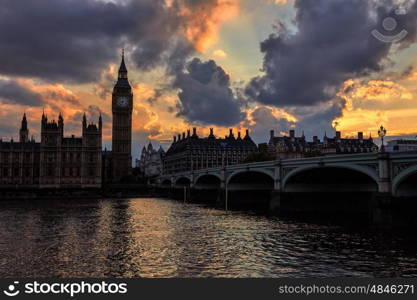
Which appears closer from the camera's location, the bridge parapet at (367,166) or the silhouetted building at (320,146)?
the bridge parapet at (367,166)

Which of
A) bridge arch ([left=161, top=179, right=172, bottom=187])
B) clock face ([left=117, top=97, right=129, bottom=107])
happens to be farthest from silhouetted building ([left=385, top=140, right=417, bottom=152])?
clock face ([left=117, top=97, right=129, bottom=107])

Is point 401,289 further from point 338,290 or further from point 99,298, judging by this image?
point 99,298

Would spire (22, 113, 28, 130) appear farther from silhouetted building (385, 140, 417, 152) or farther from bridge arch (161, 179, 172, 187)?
silhouetted building (385, 140, 417, 152)

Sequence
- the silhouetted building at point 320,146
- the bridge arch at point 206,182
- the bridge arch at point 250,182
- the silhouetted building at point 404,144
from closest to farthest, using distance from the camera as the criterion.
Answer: the bridge arch at point 250,182 → the bridge arch at point 206,182 → the silhouetted building at point 404,144 → the silhouetted building at point 320,146

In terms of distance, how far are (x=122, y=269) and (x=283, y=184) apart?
107 ft

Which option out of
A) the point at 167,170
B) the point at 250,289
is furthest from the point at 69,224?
the point at 167,170

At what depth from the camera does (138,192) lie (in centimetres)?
11531

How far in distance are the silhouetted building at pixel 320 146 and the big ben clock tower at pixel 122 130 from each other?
53107 millimetres

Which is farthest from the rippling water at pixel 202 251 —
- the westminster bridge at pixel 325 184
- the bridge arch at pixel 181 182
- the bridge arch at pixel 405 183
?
the bridge arch at pixel 181 182

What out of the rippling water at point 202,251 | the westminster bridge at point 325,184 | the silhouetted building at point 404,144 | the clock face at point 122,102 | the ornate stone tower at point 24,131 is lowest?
the rippling water at point 202,251

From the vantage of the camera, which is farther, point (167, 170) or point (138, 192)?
point (167, 170)

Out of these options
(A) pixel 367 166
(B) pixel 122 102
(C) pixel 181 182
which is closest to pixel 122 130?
(B) pixel 122 102

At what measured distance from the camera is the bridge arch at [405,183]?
33.4m

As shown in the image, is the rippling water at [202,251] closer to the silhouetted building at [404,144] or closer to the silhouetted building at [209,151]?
the silhouetted building at [404,144]
